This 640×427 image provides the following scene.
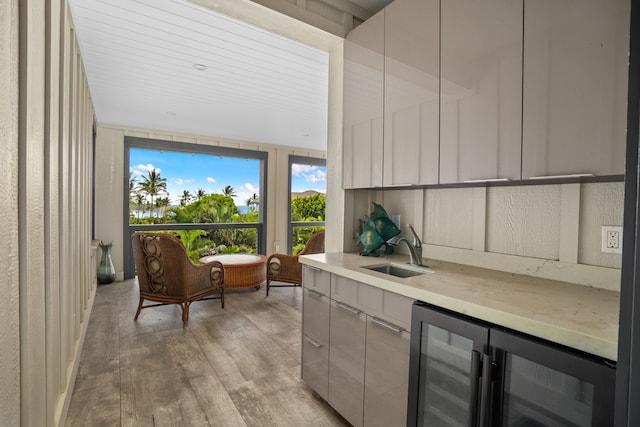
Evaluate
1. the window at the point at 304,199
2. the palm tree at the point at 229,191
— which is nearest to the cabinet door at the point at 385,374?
the window at the point at 304,199

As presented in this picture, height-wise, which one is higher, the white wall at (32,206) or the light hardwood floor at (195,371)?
the white wall at (32,206)

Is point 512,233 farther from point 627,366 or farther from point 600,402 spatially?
point 627,366

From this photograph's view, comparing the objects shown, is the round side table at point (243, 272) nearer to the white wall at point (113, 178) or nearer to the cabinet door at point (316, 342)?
the white wall at point (113, 178)

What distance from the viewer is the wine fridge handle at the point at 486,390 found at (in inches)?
44.3

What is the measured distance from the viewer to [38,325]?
1197 millimetres

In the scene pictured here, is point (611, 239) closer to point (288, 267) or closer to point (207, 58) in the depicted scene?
point (207, 58)

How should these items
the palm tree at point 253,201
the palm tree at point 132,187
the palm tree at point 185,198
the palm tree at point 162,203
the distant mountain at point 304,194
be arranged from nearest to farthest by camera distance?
the palm tree at point 132,187
the palm tree at point 162,203
the palm tree at point 185,198
the palm tree at point 253,201
the distant mountain at point 304,194

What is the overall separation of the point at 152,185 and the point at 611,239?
6.81 metres

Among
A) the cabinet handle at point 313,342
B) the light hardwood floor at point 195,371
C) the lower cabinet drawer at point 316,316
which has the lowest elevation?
the light hardwood floor at point 195,371

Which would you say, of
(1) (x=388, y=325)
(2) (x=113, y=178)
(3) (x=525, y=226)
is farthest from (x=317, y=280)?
(2) (x=113, y=178)

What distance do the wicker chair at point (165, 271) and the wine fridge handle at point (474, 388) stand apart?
2964 mm

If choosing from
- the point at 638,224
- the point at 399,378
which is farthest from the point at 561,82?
the point at 399,378

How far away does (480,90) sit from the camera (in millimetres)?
1601

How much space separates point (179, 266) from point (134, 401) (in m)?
Answer: 1.46
